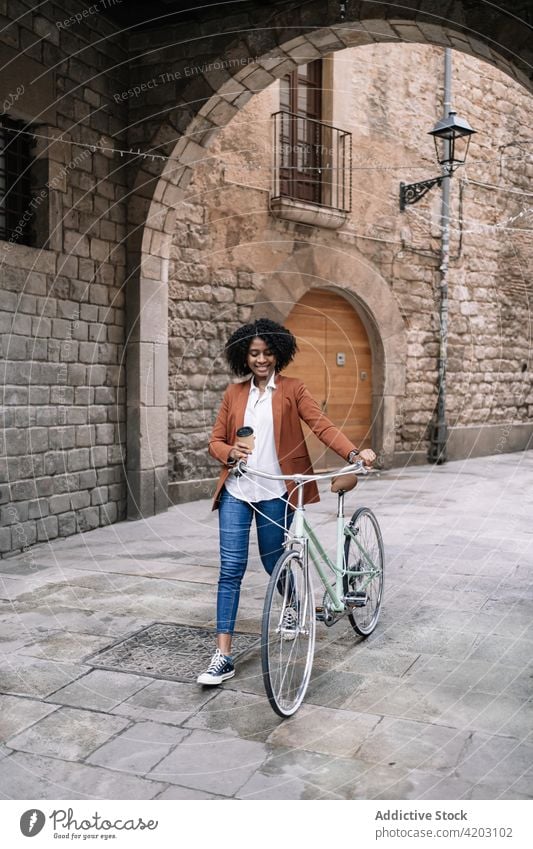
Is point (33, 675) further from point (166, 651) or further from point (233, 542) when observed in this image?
point (233, 542)

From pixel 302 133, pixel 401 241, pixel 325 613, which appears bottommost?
pixel 325 613

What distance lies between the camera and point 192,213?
30.3 ft

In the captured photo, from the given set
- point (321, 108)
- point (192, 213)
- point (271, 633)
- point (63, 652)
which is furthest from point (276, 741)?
point (321, 108)

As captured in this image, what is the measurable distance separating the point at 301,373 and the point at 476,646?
706 centimetres

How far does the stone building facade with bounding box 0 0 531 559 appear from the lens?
22.5ft

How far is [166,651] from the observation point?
14.1 ft

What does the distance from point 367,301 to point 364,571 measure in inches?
316

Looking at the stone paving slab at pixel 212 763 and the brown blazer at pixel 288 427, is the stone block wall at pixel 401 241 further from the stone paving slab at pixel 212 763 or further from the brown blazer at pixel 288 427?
the stone paving slab at pixel 212 763

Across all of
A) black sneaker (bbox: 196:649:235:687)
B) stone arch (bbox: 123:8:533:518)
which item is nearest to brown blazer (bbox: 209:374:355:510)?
black sneaker (bbox: 196:649:235:687)

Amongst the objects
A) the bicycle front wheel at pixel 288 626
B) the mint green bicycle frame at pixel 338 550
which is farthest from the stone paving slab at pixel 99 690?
the mint green bicycle frame at pixel 338 550

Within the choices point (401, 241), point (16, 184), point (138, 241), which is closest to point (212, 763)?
point (16, 184)

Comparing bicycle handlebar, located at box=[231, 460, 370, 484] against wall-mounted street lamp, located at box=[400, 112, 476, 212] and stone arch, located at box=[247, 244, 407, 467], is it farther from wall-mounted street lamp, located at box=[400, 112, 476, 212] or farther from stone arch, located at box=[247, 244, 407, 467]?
stone arch, located at box=[247, 244, 407, 467]

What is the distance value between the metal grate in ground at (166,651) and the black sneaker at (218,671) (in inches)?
5.5
